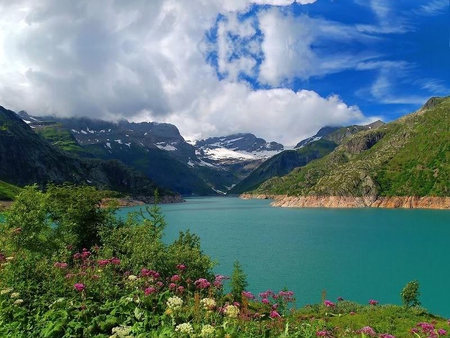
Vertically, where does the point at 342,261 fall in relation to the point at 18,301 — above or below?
below

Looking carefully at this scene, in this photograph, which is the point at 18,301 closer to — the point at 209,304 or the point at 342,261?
the point at 209,304

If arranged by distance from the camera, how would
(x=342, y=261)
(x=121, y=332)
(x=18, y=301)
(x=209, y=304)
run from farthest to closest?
(x=342, y=261) → (x=209, y=304) → (x=18, y=301) → (x=121, y=332)

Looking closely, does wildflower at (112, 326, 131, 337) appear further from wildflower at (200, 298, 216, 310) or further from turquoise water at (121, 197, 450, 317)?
turquoise water at (121, 197, 450, 317)

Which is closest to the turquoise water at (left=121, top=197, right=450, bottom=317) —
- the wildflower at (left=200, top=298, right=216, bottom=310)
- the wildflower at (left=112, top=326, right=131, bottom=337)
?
the wildflower at (left=200, top=298, right=216, bottom=310)

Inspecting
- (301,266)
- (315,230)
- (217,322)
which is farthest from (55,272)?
(315,230)

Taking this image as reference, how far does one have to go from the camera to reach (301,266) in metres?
59.9

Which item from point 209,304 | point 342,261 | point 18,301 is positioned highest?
point 209,304

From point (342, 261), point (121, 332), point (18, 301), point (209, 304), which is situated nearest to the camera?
point (121, 332)

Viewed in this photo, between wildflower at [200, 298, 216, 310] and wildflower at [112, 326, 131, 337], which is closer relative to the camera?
wildflower at [112, 326, 131, 337]

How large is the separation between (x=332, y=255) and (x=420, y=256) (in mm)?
17673

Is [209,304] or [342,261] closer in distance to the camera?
[209,304]

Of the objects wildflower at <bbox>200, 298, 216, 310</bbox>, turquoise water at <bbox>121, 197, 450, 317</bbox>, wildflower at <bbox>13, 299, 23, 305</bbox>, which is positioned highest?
wildflower at <bbox>200, 298, 216, 310</bbox>

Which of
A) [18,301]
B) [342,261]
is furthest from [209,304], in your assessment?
[342,261]

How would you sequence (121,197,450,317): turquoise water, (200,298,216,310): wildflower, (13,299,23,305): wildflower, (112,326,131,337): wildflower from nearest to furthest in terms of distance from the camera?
(112,326,131,337): wildflower, (13,299,23,305): wildflower, (200,298,216,310): wildflower, (121,197,450,317): turquoise water
